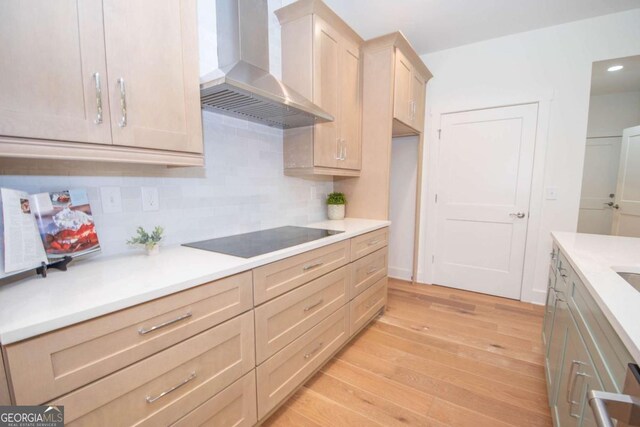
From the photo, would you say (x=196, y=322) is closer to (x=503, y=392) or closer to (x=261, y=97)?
(x=261, y=97)

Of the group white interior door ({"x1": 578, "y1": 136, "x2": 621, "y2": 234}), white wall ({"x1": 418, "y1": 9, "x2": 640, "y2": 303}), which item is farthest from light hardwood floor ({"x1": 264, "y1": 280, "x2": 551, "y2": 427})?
white interior door ({"x1": 578, "y1": 136, "x2": 621, "y2": 234})

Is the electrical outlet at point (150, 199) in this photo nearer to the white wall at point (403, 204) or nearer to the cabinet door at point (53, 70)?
the cabinet door at point (53, 70)

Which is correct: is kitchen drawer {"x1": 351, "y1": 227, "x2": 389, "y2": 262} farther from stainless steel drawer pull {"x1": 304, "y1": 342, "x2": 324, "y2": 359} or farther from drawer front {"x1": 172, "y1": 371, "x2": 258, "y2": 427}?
drawer front {"x1": 172, "y1": 371, "x2": 258, "y2": 427}

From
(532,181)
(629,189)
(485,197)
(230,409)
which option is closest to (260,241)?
(230,409)

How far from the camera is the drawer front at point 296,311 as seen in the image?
1.31 m

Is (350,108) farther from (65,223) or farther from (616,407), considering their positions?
(616,407)

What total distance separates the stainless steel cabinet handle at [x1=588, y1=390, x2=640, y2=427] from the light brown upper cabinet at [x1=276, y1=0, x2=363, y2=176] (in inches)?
71.8

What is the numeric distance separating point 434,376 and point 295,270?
122 cm

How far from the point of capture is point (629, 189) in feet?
10.9

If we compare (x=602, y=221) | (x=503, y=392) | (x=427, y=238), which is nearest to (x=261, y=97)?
(x=503, y=392)

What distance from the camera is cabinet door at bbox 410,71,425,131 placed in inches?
112

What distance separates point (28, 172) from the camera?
1048 mm

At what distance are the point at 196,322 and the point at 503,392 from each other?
1.85 meters

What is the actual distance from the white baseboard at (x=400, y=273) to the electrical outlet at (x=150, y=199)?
2982mm
